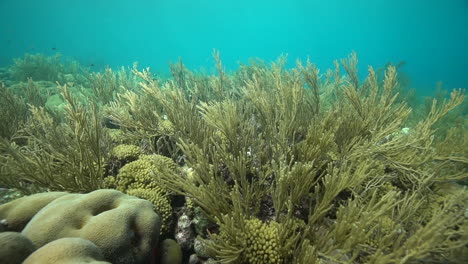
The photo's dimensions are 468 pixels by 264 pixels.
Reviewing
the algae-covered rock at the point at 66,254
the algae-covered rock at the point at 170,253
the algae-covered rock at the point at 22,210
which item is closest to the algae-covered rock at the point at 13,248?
the algae-covered rock at the point at 66,254

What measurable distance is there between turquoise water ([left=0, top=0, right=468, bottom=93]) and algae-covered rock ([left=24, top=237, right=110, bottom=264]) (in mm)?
103452

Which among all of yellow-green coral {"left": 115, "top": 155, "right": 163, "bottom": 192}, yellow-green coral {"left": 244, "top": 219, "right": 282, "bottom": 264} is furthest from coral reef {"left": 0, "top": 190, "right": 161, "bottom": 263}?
yellow-green coral {"left": 244, "top": 219, "right": 282, "bottom": 264}

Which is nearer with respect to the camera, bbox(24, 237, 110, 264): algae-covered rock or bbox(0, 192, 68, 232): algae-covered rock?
bbox(24, 237, 110, 264): algae-covered rock

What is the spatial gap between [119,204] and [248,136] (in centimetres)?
186

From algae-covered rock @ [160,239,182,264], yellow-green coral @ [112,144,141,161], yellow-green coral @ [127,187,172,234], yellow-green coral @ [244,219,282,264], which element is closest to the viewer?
yellow-green coral @ [244,219,282,264]

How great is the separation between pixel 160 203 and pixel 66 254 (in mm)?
1385

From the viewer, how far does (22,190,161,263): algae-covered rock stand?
2.05 meters

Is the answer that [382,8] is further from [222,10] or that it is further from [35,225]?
[35,225]

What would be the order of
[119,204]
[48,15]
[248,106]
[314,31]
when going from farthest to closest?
1. [314,31]
2. [48,15]
3. [248,106]
4. [119,204]

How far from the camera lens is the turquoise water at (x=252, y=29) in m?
106

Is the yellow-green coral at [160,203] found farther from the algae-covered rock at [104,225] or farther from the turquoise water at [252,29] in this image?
the turquoise water at [252,29]

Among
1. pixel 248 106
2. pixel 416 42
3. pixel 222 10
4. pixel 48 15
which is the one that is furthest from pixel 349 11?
pixel 248 106

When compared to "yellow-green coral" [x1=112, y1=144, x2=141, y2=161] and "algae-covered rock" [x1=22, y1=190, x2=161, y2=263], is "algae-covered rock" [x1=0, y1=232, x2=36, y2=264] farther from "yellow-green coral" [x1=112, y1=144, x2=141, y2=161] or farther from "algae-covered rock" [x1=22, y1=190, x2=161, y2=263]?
"yellow-green coral" [x1=112, y1=144, x2=141, y2=161]

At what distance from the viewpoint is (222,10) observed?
144 metres
